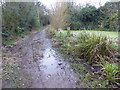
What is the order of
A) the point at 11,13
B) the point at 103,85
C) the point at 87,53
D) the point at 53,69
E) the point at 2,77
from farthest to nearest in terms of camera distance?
the point at 11,13 → the point at 87,53 → the point at 53,69 → the point at 2,77 → the point at 103,85

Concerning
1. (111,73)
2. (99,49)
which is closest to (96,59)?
(99,49)

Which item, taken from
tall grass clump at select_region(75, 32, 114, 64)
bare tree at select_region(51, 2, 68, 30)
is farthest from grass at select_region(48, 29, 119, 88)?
bare tree at select_region(51, 2, 68, 30)

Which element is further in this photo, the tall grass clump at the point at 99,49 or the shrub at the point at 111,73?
the tall grass clump at the point at 99,49

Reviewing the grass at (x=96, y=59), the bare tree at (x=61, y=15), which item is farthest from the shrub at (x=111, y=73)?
the bare tree at (x=61, y=15)

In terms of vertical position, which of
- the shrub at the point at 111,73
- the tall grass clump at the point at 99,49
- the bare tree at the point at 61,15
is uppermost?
the bare tree at the point at 61,15

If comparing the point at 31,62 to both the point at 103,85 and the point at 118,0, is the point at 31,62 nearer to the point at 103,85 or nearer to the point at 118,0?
the point at 103,85

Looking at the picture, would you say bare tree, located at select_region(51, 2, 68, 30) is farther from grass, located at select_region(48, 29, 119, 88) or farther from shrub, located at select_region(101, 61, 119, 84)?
shrub, located at select_region(101, 61, 119, 84)

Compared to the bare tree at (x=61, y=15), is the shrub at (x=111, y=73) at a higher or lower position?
lower

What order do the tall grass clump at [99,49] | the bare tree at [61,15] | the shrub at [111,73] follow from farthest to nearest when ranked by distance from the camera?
the bare tree at [61,15], the tall grass clump at [99,49], the shrub at [111,73]

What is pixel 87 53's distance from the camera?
4.01 metres

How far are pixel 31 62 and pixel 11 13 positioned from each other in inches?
208

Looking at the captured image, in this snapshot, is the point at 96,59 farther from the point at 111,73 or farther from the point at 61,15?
the point at 61,15

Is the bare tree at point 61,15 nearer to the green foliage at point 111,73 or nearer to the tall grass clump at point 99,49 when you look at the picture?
the tall grass clump at point 99,49

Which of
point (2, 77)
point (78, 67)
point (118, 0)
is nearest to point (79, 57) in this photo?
point (78, 67)
